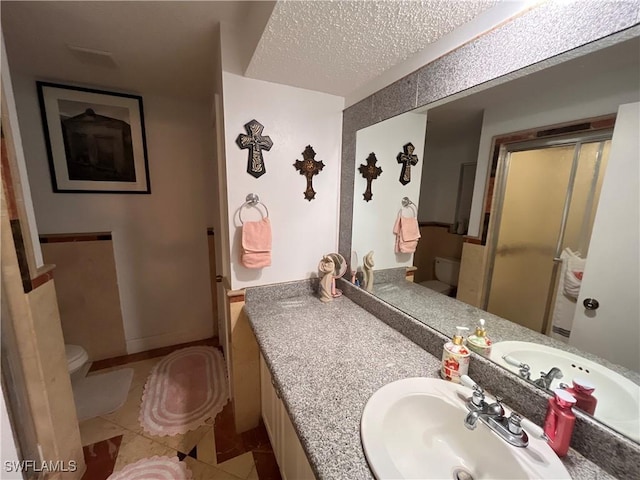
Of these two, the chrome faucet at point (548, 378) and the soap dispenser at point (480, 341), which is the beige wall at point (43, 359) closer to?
the soap dispenser at point (480, 341)

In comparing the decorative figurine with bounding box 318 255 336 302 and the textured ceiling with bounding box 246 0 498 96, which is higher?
the textured ceiling with bounding box 246 0 498 96

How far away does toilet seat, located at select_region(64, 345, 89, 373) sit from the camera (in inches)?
63.1

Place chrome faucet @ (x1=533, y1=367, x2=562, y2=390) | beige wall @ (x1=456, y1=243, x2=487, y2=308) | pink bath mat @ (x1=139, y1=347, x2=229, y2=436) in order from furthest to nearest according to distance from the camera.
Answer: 1. pink bath mat @ (x1=139, y1=347, x2=229, y2=436)
2. beige wall @ (x1=456, y1=243, x2=487, y2=308)
3. chrome faucet @ (x1=533, y1=367, x2=562, y2=390)

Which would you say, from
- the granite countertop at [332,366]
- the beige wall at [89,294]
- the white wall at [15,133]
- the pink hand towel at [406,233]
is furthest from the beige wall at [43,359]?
the pink hand towel at [406,233]

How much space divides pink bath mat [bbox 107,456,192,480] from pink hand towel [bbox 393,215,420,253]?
61.5 inches

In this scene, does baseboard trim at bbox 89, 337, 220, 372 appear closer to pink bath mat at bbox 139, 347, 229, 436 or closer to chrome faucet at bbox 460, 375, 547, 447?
pink bath mat at bbox 139, 347, 229, 436

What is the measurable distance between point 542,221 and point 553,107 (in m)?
0.31

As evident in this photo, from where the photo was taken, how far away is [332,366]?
2.76ft

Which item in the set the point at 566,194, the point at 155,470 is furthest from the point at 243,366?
the point at 566,194

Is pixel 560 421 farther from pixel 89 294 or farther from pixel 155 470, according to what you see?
pixel 89 294

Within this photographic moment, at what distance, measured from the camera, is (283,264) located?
4.55 ft

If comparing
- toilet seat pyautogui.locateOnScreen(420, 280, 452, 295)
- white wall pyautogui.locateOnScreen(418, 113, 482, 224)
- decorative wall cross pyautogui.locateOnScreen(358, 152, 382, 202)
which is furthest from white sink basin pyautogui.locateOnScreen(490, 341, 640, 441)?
decorative wall cross pyautogui.locateOnScreen(358, 152, 382, 202)

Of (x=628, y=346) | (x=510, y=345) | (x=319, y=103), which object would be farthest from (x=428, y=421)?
(x=319, y=103)

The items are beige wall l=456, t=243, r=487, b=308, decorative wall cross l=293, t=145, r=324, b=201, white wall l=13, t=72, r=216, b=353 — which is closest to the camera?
beige wall l=456, t=243, r=487, b=308
